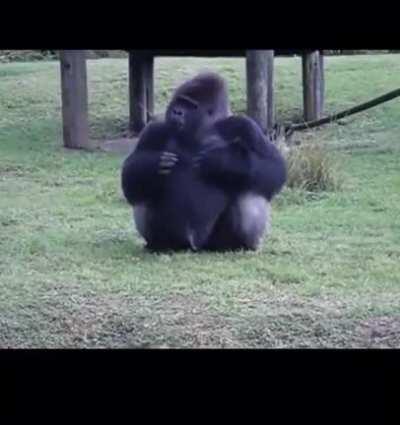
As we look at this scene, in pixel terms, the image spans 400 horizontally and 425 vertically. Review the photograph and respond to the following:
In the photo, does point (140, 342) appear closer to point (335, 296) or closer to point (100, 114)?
point (335, 296)

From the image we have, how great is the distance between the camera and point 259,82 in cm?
346

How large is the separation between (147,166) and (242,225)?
284mm

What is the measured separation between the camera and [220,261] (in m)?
2.71

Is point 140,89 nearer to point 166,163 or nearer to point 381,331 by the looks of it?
point 166,163

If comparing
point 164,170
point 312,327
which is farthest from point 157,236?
point 312,327

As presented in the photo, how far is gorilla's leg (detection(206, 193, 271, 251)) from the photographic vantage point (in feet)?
9.07

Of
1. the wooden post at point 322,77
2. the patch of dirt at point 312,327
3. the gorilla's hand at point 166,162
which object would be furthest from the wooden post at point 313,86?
the patch of dirt at point 312,327

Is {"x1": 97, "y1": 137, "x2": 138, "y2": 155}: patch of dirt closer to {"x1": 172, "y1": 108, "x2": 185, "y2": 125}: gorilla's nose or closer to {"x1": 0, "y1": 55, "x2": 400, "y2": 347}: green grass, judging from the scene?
{"x1": 0, "y1": 55, "x2": 400, "y2": 347}: green grass

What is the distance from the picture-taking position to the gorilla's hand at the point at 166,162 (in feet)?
8.87

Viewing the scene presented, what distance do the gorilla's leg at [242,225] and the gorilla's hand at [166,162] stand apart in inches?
7.4

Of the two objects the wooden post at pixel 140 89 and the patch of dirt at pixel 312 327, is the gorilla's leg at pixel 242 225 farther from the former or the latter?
the wooden post at pixel 140 89

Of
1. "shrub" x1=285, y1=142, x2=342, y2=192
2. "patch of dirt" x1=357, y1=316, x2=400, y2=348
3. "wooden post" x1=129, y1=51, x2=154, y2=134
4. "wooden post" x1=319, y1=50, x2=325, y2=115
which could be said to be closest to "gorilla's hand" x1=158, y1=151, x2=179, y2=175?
"wooden post" x1=129, y1=51, x2=154, y2=134
